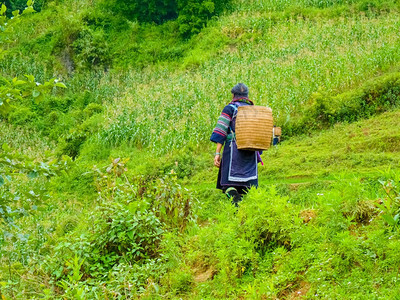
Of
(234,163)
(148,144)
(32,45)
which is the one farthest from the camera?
(32,45)

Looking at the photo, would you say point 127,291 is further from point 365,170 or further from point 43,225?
point 365,170

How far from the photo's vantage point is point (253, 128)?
6.63 meters

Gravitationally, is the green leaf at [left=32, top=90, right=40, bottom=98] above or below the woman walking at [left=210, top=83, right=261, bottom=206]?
above

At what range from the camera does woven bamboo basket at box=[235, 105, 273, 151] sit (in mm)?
6645

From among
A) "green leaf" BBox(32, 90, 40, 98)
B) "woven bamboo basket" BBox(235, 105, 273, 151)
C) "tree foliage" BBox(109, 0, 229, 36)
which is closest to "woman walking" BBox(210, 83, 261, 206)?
"woven bamboo basket" BBox(235, 105, 273, 151)

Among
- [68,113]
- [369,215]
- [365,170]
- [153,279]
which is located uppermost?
[369,215]

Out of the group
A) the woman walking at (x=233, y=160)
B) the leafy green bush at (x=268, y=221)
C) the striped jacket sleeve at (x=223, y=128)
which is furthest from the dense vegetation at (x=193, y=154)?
the striped jacket sleeve at (x=223, y=128)

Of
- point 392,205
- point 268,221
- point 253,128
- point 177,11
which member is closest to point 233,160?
point 253,128

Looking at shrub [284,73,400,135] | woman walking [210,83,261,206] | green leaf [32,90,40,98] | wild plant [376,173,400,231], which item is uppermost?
green leaf [32,90,40,98]

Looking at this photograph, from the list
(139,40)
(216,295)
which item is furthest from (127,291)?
(139,40)

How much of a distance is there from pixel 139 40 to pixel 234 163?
903 inches

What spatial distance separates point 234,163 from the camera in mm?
6926

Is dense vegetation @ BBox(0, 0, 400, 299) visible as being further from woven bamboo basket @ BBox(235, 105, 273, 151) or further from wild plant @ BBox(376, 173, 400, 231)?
woven bamboo basket @ BBox(235, 105, 273, 151)

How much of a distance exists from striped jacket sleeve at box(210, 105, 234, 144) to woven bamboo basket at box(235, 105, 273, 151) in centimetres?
29
